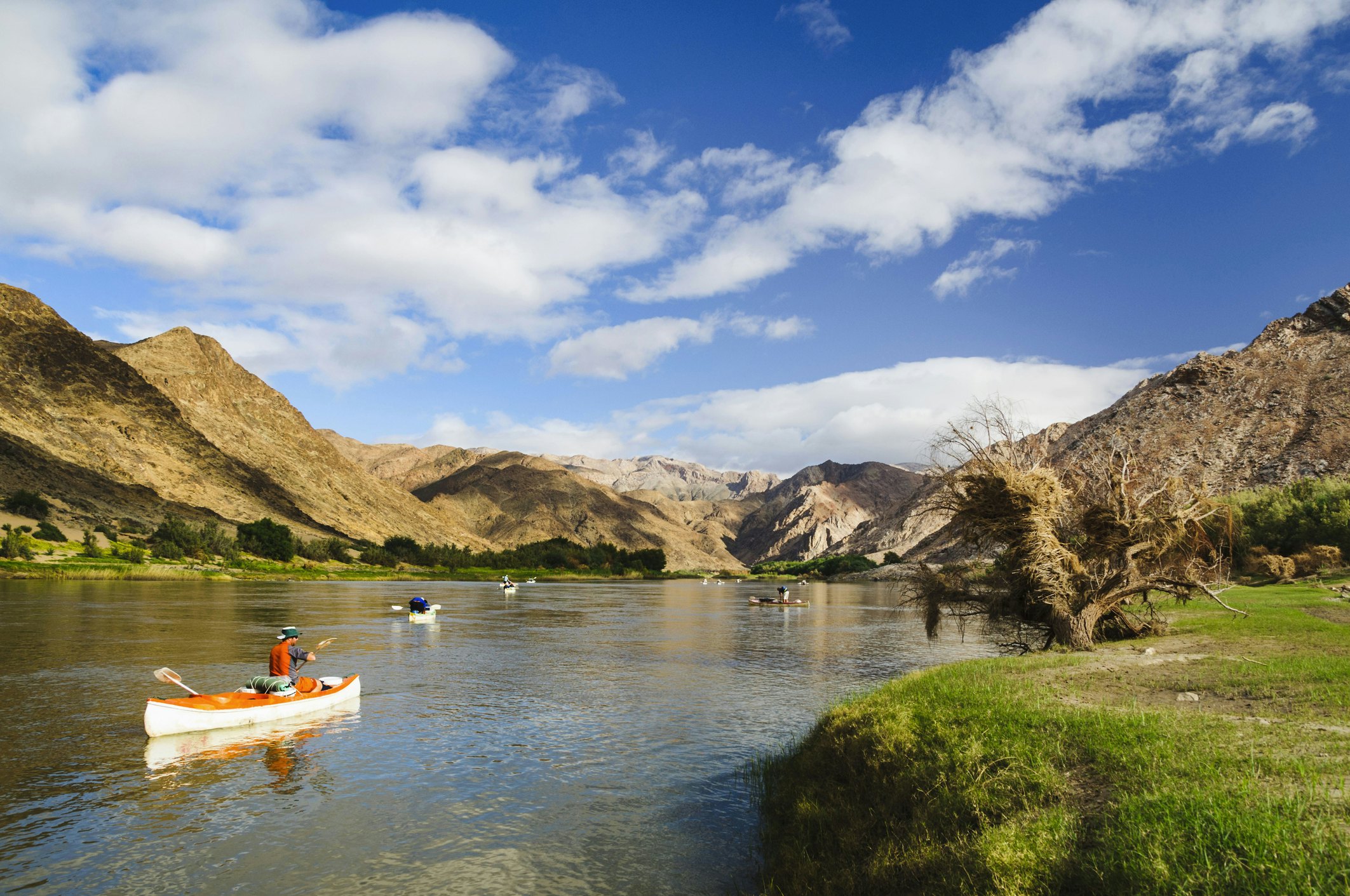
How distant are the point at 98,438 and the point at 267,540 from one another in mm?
46831

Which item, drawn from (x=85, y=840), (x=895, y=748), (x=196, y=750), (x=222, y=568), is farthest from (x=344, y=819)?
(x=222, y=568)

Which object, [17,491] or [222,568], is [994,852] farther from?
[17,491]

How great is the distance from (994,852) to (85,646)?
3870 cm

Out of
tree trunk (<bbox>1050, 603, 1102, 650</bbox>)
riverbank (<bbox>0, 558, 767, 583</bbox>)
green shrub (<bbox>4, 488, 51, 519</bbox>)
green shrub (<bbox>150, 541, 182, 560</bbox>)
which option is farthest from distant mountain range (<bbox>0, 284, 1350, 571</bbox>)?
riverbank (<bbox>0, 558, 767, 583</bbox>)

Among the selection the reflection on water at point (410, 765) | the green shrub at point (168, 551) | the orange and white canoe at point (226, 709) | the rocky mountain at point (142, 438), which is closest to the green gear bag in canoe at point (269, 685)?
the orange and white canoe at point (226, 709)

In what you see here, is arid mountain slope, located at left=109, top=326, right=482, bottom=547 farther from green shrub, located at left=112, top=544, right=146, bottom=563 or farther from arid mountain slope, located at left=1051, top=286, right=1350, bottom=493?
arid mountain slope, located at left=1051, top=286, right=1350, bottom=493

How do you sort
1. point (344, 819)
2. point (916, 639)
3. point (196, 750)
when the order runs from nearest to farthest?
point (344, 819) → point (196, 750) → point (916, 639)

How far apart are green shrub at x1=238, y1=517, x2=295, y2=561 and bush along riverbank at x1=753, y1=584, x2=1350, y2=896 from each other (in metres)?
131

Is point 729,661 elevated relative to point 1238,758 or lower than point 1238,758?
lower

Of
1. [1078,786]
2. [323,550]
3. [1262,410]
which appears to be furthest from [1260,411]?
[323,550]

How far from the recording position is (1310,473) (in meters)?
78.8

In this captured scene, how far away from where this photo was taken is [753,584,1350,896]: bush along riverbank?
279 inches

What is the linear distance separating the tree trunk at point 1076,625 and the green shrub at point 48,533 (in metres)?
118

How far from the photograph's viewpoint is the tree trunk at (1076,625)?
83.9 ft
